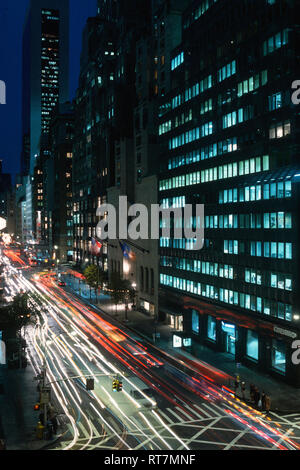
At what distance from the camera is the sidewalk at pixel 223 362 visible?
3969cm

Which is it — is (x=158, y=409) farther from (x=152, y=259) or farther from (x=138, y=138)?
(x=138, y=138)

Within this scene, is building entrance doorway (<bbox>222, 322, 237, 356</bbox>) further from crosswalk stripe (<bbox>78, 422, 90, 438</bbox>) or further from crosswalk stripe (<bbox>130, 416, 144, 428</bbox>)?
crosswalk stripe (<bbox>78, 422, 90, 438</bbox>)

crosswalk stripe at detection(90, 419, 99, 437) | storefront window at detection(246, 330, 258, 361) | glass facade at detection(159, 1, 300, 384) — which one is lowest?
crosswalk stripe at detection(90, 419, 99, 437)

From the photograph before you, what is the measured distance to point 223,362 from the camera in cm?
5188

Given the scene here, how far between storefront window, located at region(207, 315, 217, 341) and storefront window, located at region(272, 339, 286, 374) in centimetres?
1261

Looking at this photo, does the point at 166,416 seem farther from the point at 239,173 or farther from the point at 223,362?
the point at 239,173

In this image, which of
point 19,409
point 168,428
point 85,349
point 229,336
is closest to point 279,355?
point 229,336

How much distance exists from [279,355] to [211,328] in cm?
1480

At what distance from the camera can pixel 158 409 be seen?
36062mm

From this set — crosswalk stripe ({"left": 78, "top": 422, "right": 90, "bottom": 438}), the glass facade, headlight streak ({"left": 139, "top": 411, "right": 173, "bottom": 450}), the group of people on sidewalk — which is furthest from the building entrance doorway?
crosswalk stripe ({"left": 78, "top": 422, "right": 90, "bottom": 438})

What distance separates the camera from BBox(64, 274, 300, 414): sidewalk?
39.7m

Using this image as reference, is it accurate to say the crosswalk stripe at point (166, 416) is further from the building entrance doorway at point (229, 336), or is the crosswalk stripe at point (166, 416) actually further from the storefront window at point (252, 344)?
the building entrance doorway at point (229, 336)
